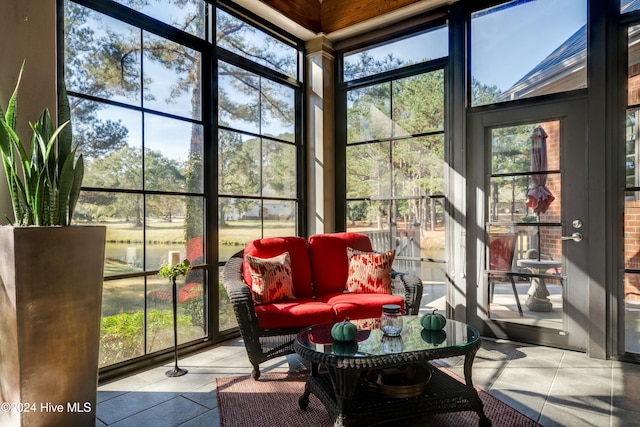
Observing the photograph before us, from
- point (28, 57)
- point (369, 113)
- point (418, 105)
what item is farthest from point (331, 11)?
point (28, 57)

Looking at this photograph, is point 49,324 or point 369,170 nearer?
point 49,324

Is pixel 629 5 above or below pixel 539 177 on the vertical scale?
above

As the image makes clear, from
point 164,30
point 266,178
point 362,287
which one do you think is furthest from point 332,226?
point 164,30

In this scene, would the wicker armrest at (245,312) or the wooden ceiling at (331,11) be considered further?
the wooden ceiling at (331,11)

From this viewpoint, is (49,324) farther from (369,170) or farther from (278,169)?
(369,170)

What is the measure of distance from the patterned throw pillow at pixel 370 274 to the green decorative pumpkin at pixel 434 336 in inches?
40.3

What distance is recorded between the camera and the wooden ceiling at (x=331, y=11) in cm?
388

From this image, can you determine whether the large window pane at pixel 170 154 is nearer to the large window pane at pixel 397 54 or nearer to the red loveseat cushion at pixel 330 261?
the red loveseat cushion at pixel 330 261

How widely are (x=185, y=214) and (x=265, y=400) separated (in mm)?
1629

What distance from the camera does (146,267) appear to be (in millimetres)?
2986

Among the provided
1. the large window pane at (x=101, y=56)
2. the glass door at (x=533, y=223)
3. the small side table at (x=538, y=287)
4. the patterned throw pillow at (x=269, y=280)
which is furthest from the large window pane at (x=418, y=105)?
the large window pane at (x=101, y=56)

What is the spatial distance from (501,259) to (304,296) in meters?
1.80

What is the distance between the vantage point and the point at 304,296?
333 cm

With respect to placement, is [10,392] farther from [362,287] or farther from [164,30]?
[164,30]
